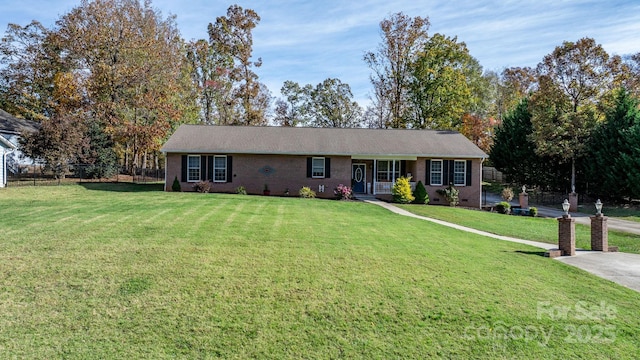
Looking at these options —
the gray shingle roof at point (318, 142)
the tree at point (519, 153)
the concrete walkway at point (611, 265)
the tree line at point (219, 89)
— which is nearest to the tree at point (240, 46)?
the tree line at point (219, 89)

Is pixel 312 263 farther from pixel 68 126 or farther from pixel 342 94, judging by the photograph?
pixel 342 94

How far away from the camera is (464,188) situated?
2281 centimetres

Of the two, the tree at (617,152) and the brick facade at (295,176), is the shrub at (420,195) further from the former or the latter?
the tree at (617,152)

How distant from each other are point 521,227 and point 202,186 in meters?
15.9

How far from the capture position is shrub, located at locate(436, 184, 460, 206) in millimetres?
21938

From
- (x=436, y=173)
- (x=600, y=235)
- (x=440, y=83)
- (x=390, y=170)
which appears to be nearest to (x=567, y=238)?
(x=600, y=235)

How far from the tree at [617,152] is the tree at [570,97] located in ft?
3.55

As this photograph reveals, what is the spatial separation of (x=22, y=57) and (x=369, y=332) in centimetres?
4103

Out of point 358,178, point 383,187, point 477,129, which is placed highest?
point 477,129

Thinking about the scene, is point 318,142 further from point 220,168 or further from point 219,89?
point 219,89

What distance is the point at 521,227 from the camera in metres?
15.3

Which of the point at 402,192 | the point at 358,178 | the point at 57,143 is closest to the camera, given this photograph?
the point at 402,192

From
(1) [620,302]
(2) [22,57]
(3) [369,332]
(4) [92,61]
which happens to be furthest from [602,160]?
(2) [22,57]

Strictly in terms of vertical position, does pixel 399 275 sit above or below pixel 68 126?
below
